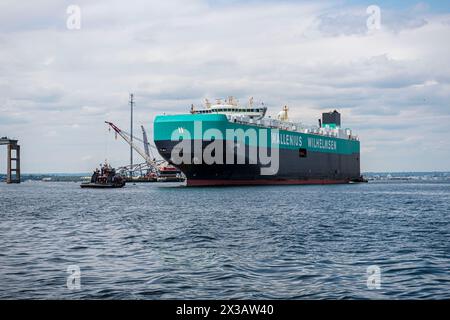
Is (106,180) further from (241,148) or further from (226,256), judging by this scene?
(226,256)

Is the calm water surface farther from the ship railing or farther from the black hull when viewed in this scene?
the ship railing

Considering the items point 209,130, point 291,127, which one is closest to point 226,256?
point 209,130

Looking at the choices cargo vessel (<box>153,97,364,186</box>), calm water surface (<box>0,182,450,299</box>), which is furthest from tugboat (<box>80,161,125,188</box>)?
calm water surface (<box>0,182,450,299</box>)

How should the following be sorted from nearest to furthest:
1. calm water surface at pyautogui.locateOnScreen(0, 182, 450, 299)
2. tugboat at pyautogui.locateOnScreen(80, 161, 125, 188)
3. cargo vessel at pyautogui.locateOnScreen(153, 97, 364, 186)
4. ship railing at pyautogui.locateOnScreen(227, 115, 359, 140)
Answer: calm water surface at pyautogui.locateOnScreen(0, 182, 450, 299)
cargo vessel at pyautogui.locateOnScreen(153, 97, 364, 186)
ship railing at pyautogui.locateOnScreen(227, 115, 359, 140)
tugboat at pyautogui.locateOnScreen(80, 161, 125, 188)

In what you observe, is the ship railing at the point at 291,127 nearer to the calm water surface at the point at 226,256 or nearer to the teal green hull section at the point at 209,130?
the teal green hull section at the point at 209,130

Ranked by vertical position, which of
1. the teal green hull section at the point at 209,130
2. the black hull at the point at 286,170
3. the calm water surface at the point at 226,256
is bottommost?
the calm water surface at the point at 226,256

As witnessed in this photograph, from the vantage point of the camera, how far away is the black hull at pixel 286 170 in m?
78.9

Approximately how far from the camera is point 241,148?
8181 cm

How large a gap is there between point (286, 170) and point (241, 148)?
15.4 meters

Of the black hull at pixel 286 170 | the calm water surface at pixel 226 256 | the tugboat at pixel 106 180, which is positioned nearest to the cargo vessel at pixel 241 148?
the black hull at pixel 286 170

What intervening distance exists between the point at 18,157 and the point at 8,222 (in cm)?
13853

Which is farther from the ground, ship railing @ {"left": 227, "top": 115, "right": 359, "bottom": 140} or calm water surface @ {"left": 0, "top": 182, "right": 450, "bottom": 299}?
ship railing @ {"left": 227, "top": 115, "right": 359, "bottom": 140}

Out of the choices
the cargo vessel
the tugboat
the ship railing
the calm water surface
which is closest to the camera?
the calm water surface

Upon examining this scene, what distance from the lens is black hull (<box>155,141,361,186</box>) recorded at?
78938mm
